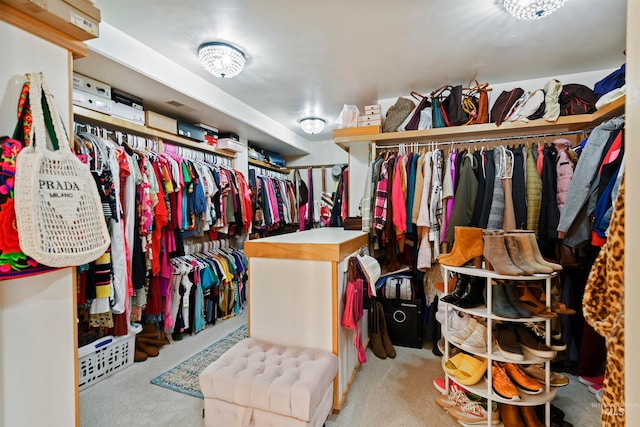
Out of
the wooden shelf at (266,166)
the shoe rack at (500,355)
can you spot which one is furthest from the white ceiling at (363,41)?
the shoe rack at (500,355)

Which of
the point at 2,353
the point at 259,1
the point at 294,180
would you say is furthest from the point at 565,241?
the point at 294,180

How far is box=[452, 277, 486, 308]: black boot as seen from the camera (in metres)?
1.56

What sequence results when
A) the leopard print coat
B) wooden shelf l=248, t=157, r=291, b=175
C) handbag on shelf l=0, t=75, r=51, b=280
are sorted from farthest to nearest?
1. wooden shelf l=248, t=157, r=291, b=175
2. handbag on shelf l=0, t=75, r=51, b=280
3. the leopard print coat

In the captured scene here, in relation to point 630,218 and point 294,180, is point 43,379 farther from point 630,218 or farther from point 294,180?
point 294,180

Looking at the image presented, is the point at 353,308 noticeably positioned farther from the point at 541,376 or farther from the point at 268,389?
the point at 541,376

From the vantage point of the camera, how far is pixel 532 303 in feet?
4.98

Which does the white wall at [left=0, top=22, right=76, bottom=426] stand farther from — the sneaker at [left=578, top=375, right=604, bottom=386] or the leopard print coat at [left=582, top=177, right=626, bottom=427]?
the sneaker at [left=578, top=375, right=604, bottom=386]

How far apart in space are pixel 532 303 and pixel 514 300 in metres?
0.13

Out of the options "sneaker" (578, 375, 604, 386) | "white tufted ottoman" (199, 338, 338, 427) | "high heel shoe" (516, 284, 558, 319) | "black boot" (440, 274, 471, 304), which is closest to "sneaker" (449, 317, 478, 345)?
"black boot" (440, 274, 471, 304)

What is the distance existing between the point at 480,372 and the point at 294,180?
13.9 feet

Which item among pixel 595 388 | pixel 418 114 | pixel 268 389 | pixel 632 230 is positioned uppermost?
pixel 418 114

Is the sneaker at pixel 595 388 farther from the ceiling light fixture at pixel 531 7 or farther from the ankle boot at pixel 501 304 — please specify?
the ceiling light fixture at pixel 531 7

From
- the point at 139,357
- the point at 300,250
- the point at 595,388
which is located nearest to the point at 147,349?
the point at 139,357

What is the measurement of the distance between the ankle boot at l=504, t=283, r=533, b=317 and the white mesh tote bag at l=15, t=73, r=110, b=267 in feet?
6.20
